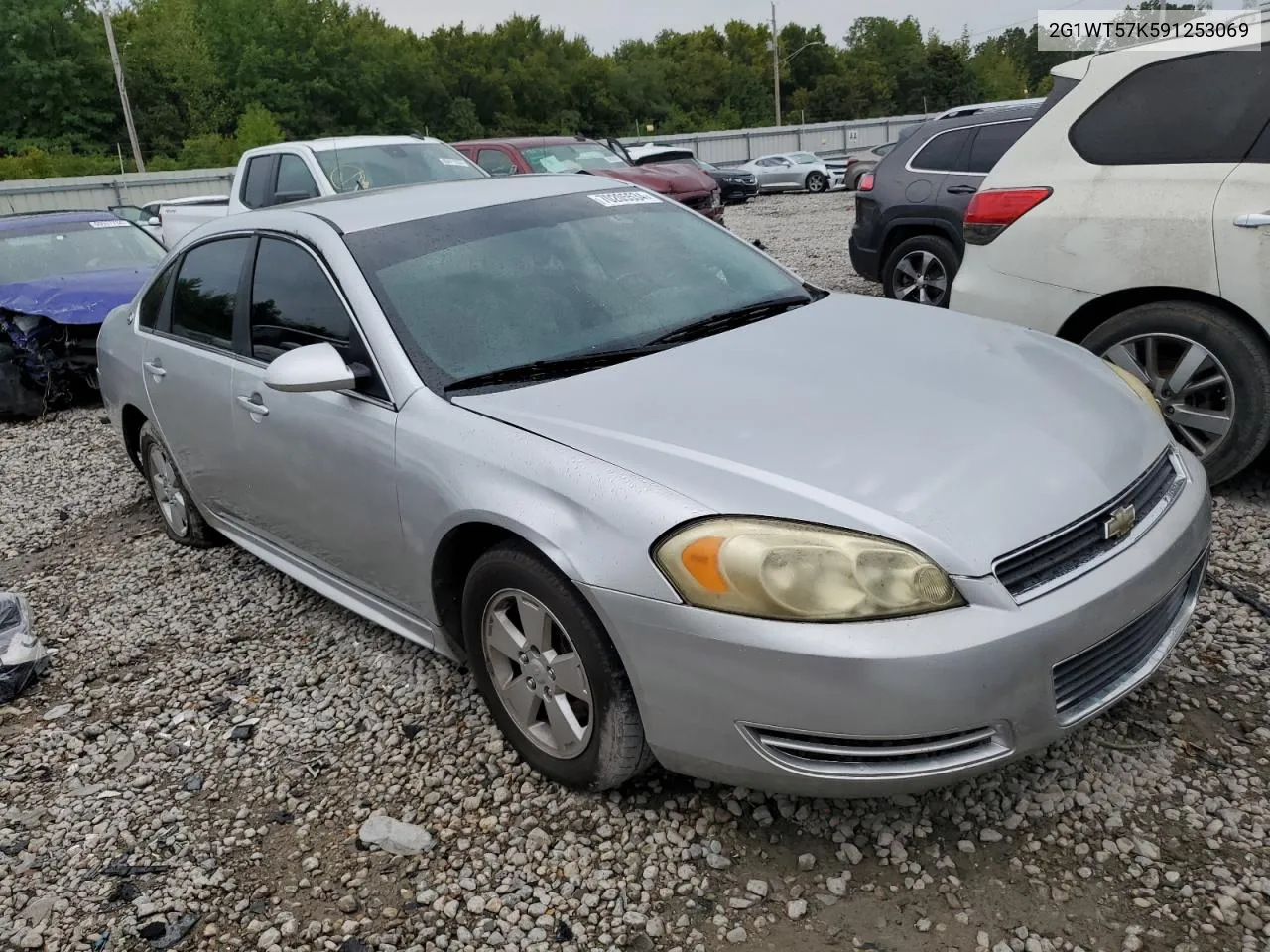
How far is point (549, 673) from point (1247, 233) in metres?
3.15

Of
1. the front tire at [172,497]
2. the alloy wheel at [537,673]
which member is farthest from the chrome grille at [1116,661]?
the front tire at [172,497]

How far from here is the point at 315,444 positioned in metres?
3.25

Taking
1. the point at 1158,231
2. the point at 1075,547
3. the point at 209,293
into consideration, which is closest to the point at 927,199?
the point at 1158,231

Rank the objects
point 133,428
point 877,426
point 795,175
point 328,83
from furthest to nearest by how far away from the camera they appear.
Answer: point 328,83, point 795,175, point 133,428, point 877,426

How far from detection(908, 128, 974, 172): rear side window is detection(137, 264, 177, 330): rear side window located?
566 cm

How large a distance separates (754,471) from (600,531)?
39 centimetres

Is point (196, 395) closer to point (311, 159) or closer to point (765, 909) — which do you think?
point (765, 909)

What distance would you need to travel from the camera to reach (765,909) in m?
2.33

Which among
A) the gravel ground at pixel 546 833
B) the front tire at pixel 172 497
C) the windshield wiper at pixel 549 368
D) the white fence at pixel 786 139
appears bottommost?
the gravel ground at pixel 546 833

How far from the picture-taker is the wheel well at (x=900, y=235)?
24.9 feet

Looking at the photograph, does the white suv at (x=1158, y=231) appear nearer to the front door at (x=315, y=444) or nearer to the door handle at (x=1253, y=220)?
the door handle at (x=1253, y=220)

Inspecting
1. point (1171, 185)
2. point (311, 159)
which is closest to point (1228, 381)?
point (1171, 185)

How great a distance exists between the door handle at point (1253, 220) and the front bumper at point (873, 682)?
81.2 inches

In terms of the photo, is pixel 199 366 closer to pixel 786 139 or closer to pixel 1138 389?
pixel 1138 389
